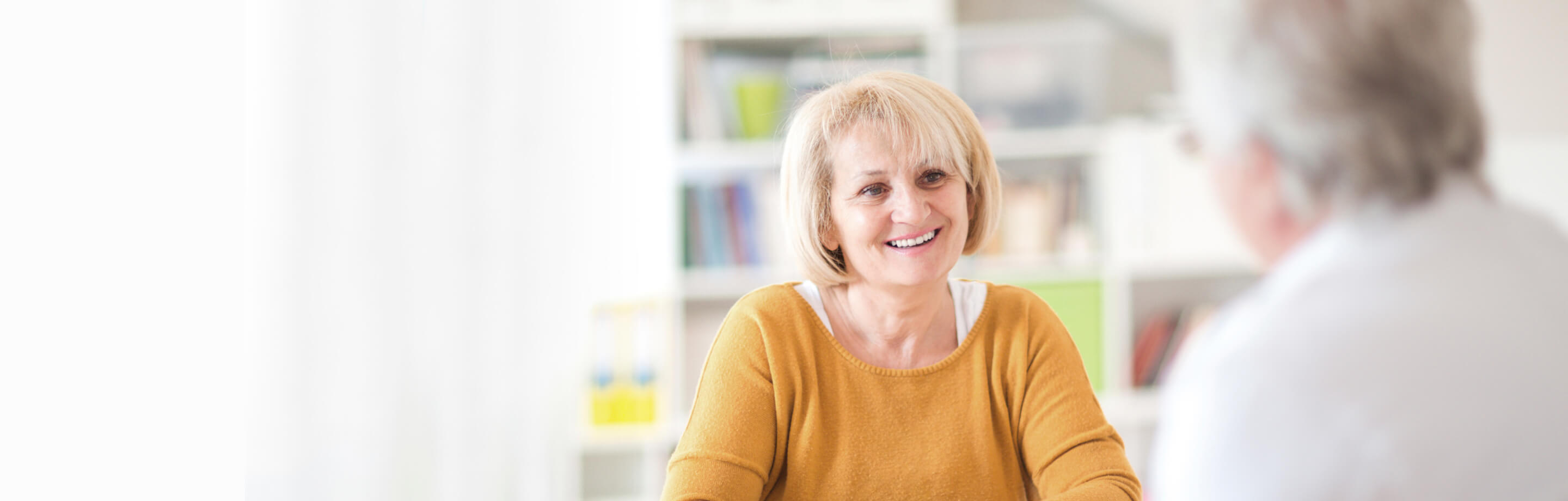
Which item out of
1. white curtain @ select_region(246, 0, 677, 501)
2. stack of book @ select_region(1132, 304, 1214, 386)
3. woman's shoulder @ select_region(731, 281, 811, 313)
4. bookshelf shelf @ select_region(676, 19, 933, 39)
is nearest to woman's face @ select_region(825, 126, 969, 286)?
woman's shoulder @ select_region(731, 281, 811, 313)

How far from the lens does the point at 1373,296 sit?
60 centimetres

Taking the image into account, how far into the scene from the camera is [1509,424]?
586 mm

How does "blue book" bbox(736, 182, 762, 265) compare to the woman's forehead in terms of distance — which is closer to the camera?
the woman's forehead

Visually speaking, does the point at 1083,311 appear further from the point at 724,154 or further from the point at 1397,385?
the point at 1397,385

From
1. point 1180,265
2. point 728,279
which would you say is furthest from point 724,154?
point 1180,265

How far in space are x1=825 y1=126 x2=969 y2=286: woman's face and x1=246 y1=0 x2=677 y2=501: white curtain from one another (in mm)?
695

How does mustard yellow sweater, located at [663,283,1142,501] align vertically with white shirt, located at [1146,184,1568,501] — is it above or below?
below

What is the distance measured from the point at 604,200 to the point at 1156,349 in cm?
164

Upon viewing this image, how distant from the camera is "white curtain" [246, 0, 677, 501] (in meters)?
1.30

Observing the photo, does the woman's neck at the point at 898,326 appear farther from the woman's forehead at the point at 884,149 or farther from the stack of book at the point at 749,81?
the stack of book at the point at 749,81

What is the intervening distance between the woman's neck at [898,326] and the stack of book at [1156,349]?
6.34 feet

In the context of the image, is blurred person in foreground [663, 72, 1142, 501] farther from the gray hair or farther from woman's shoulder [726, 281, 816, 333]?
the gray hair

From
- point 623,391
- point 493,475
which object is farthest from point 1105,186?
point 493,475

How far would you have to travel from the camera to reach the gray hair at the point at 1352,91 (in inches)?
23.6
